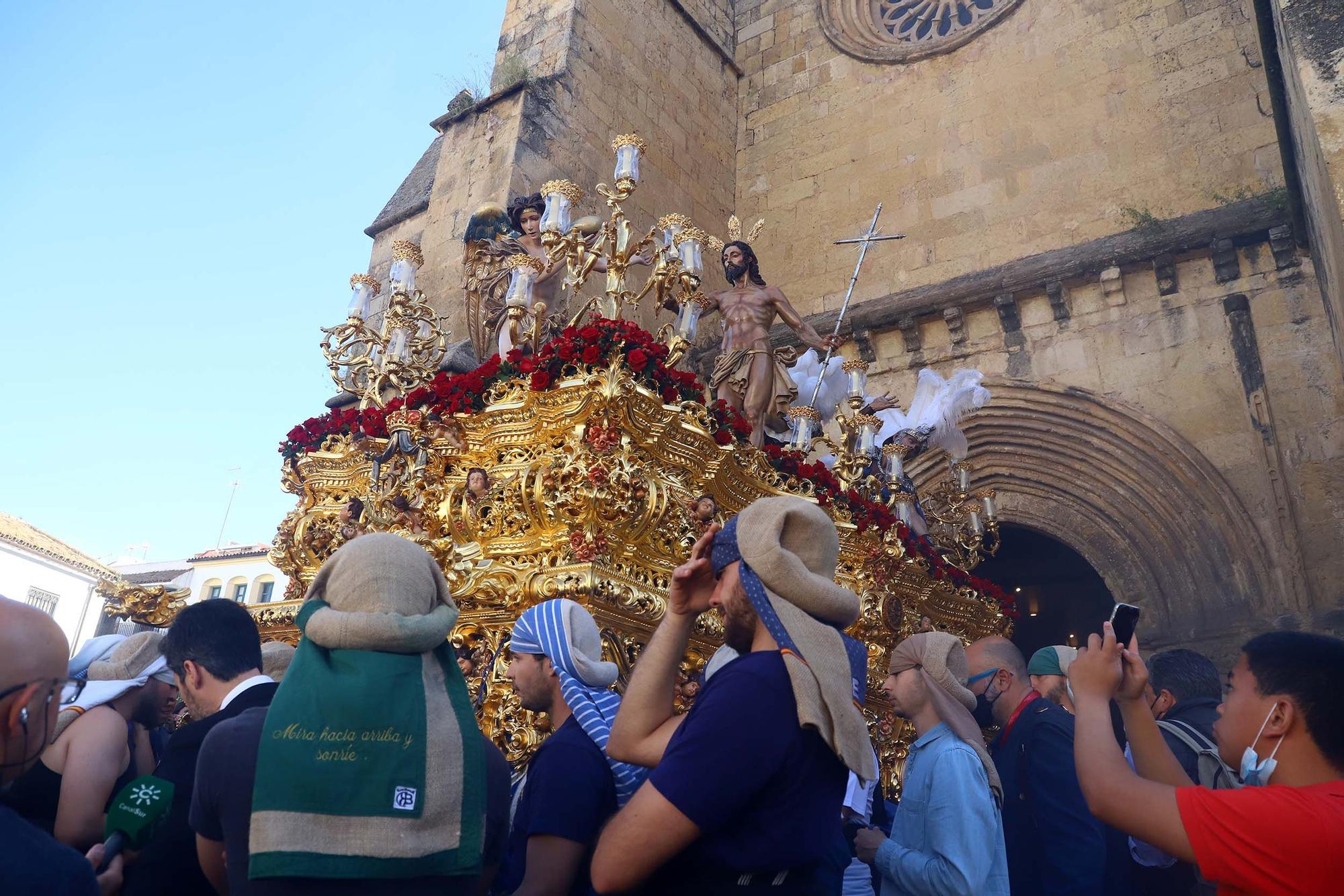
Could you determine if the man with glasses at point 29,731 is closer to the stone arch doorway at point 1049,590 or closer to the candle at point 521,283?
the candle at point 521,283

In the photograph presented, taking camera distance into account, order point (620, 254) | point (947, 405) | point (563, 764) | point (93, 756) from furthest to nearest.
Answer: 1. point (947, 405)
2. point (620, 254)
3. point (93, 756)
4. point (563, 764)

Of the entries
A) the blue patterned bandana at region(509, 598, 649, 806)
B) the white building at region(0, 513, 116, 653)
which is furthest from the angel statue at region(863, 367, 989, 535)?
the white building at region(0, 513, 116, 653)

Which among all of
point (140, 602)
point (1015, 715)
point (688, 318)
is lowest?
point (1015, 715)

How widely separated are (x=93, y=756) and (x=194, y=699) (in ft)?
1.20

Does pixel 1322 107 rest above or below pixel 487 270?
below

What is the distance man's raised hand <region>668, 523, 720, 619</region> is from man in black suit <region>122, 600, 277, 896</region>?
1.15 m

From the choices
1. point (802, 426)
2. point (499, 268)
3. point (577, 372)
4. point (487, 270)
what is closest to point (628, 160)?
point (577, 372)

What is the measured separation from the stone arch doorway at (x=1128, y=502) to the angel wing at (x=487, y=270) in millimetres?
5172

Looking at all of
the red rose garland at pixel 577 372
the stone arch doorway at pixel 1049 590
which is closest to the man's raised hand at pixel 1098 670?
the red rose garland at pixel 577 372

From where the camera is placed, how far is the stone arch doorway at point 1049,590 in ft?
39.2

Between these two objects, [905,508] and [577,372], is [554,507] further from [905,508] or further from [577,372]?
[905,508]

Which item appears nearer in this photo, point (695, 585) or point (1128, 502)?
point (695, 585)

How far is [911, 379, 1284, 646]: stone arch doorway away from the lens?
8.39m

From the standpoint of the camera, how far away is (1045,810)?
136 inches
